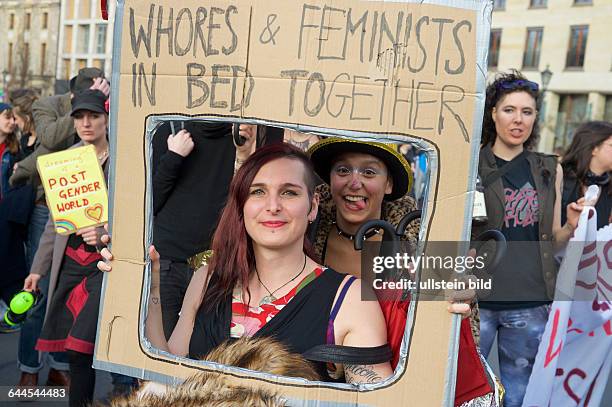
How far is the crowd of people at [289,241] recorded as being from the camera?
225 cm

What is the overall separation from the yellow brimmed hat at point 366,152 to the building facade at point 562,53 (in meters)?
32.4

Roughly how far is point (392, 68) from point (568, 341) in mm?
2536

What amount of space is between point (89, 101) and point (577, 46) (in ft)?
113

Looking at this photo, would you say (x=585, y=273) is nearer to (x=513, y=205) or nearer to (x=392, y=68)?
A: (x=513, y=205)

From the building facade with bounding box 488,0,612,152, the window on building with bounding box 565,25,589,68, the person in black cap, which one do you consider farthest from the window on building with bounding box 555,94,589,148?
the person in black cap

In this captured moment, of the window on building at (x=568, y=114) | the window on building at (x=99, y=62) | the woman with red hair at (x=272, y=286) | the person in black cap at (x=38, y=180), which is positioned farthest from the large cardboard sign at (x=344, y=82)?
the window on building at (x=99, y=62)

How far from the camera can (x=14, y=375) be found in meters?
4.95

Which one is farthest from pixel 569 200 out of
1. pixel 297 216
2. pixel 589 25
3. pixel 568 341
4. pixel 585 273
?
pixel 589 25

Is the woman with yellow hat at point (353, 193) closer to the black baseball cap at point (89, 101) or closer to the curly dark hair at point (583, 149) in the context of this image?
the black baseball cap at point (89, 101)

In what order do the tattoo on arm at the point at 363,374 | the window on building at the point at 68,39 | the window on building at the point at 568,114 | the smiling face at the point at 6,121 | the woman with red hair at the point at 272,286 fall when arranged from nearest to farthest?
the tattoo on arm at the point at 363,374
the woman with red hair at the point at 272,286
the smiling face at the point at 6,121
the window on building at the point at 568,114
the window on building at the point at 68,39

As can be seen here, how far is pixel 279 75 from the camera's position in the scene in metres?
2.04

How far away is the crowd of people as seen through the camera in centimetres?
225

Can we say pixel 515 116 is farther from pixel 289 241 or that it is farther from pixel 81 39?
pixel 81 39

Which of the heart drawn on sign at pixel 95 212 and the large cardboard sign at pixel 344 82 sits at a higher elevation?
the large cardboard sign at pixel 344 82
